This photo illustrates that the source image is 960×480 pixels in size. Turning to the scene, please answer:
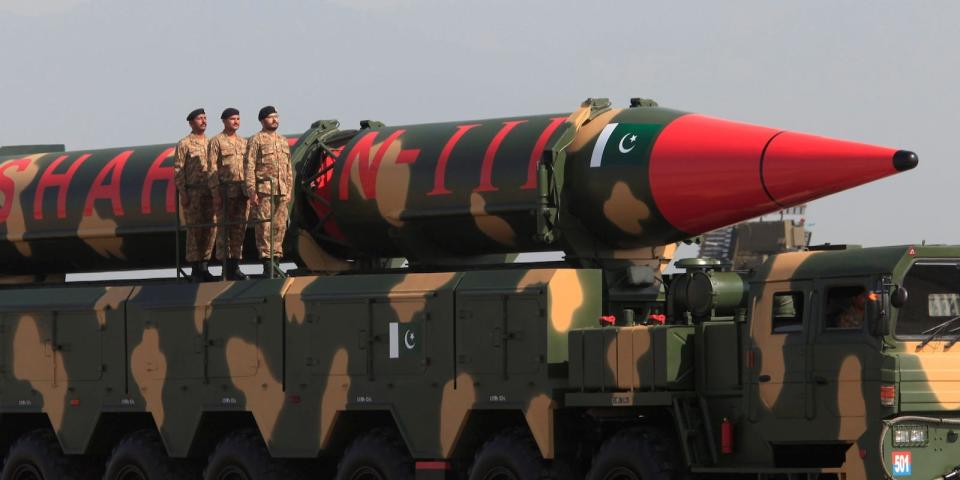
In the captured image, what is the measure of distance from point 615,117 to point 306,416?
3.59 metres

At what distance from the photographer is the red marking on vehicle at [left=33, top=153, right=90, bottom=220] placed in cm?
1828

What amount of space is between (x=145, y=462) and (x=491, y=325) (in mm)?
4097

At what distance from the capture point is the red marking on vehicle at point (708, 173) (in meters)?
14.0

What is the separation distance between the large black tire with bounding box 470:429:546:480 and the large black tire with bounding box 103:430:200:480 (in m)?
3.50

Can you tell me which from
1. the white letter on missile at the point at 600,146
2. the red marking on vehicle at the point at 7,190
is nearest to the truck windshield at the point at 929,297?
the white letter on missile at the point at 600,146

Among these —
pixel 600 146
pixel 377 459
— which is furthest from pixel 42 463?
pixel 600 146

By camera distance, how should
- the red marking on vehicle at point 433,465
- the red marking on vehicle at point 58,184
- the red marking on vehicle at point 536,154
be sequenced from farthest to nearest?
the red marking on vehicle at point 58,184
the red marking on vehicle at point 536,154
the red marking on vehicle at point 433,465

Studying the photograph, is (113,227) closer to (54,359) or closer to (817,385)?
(54,359)

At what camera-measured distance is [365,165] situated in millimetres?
16125

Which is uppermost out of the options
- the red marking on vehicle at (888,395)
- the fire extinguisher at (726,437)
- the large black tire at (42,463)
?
the red marking on vehicle at (888,395)

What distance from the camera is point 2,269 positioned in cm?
1927

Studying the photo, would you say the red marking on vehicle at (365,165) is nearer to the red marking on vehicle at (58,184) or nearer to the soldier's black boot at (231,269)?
the soldier's black boot at (231,269)

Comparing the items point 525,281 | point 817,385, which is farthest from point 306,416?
point 817,385

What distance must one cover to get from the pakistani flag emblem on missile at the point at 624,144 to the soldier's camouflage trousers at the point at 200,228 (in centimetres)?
414
